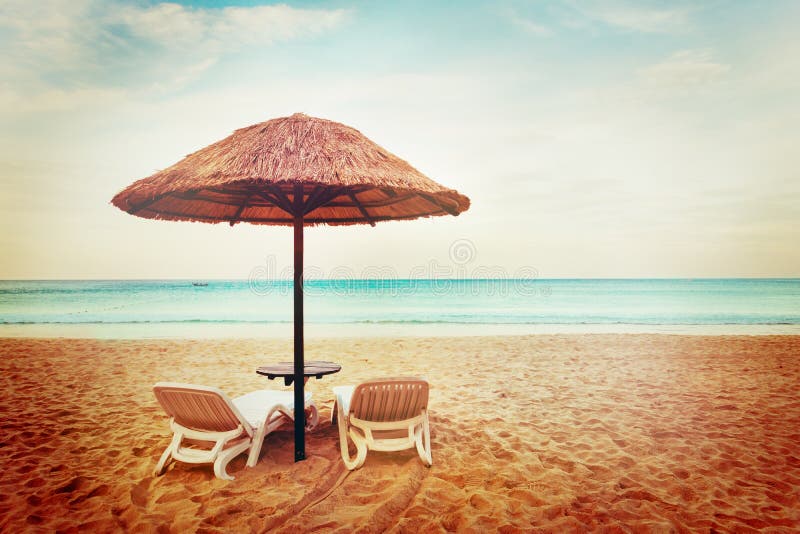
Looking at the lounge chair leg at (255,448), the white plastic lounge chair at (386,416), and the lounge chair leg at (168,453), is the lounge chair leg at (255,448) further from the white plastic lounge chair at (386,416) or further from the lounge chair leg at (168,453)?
the white plastic lounge chair at (386,416)

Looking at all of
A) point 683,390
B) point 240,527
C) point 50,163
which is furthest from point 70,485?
point 50,163

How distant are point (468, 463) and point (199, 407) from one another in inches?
88.5

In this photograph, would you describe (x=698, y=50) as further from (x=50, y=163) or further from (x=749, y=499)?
(x=50, y=163)

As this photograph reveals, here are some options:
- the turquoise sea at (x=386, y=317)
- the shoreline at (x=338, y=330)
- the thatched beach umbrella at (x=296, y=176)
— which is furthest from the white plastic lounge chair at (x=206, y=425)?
the turquoise sea at (x=386, y=317)

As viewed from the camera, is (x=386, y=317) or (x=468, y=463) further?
(x=386, y=317)

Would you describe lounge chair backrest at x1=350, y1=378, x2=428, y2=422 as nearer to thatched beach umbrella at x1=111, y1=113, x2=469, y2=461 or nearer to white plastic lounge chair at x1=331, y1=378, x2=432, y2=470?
white plastic lounge chair at x1=331, y1=378, x2=432, y2=470

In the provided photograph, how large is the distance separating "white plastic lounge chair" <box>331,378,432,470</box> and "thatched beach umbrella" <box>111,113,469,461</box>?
0.49m

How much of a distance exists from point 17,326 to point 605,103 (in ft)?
77.6

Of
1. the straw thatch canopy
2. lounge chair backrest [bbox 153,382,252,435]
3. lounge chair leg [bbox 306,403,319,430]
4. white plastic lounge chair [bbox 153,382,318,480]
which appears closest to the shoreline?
lounge chair leg [bbox 306,403,319,430]

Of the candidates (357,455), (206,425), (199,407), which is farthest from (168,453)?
(357,455)

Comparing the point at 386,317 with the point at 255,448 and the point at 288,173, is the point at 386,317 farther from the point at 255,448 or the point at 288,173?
the point at 288,173

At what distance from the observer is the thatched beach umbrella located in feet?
9.32

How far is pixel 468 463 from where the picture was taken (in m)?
3.37

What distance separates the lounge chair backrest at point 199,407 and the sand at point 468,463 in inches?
16.3
